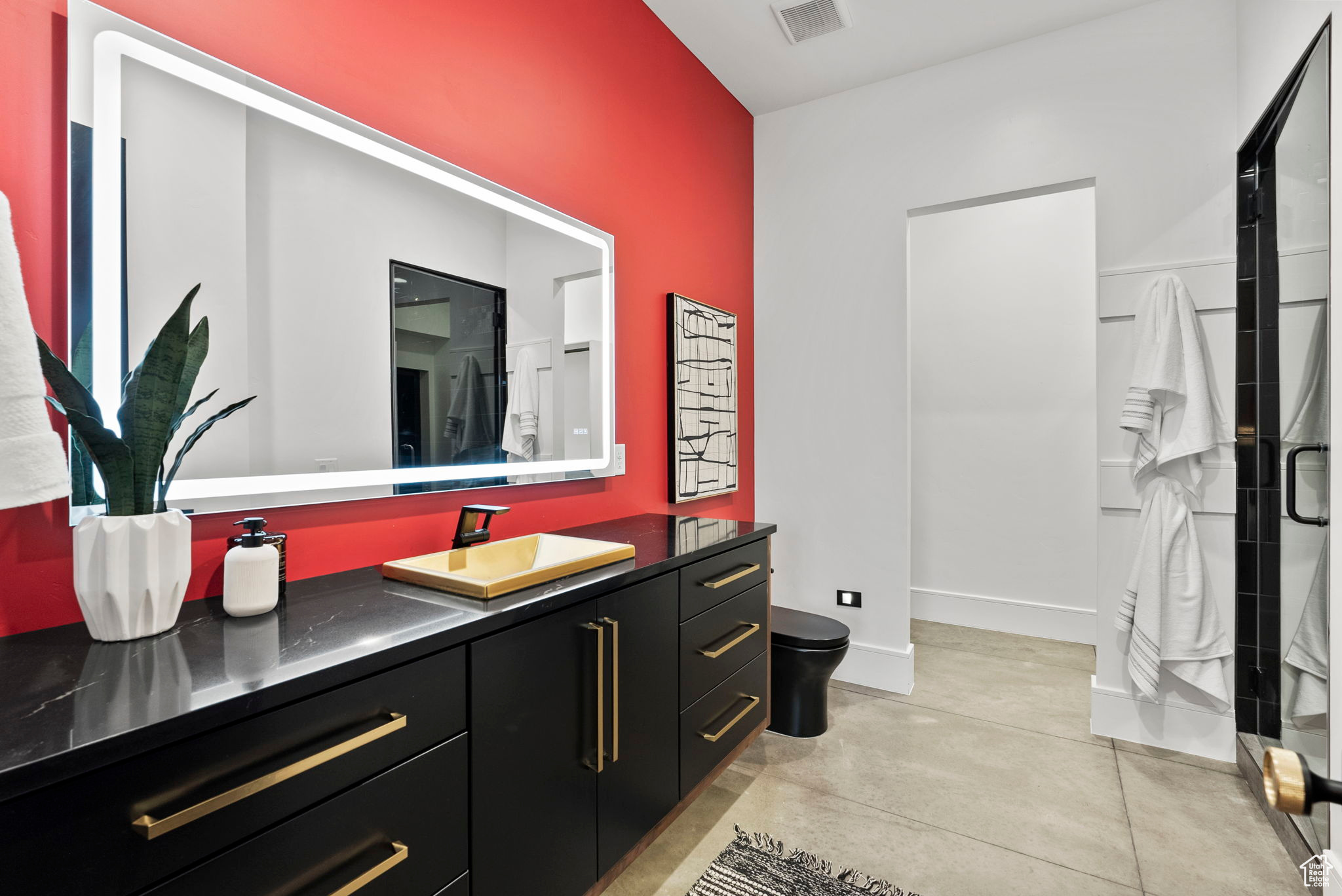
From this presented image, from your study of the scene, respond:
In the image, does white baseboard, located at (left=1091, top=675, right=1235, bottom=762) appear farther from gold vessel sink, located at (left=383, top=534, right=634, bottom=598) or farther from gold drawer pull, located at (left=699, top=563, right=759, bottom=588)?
gold vessel sink, located at (left=383, top=534, right=634, bottom=598)

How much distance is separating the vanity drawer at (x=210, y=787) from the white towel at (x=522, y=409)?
944 millimetres

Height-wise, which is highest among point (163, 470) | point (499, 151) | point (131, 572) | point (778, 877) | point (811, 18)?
point (811, 18)

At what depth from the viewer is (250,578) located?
113 centimetres

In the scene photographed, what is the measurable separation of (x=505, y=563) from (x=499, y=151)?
1220 millimetres

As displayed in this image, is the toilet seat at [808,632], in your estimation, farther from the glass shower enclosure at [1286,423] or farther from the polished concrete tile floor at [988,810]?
the glass shower enclosure at [1286,423]

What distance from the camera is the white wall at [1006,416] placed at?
360 centimetres

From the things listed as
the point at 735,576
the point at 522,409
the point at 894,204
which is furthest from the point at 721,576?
the point at 894,204

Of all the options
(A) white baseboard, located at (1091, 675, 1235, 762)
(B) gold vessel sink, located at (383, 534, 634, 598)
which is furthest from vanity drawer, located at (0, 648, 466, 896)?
(A) white baseboard, located at (1091, 675, 1235, 762)

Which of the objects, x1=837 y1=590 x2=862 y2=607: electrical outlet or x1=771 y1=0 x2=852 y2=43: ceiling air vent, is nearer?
x1=771 y1=0 x2=852 y2=43: ceiling air vent

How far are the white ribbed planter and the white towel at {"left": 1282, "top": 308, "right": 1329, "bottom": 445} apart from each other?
96.9 inches

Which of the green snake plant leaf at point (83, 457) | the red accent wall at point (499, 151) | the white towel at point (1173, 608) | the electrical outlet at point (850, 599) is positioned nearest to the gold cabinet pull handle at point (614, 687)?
the red accent wall at point (499, 151)

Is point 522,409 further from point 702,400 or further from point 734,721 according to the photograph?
point 734,721

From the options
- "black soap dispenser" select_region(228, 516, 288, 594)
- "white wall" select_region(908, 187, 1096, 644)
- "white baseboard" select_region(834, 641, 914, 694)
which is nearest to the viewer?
"black soap dispenser" select_region(228, 516, 288, 594)

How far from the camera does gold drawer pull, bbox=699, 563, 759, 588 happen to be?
190 centimetres
